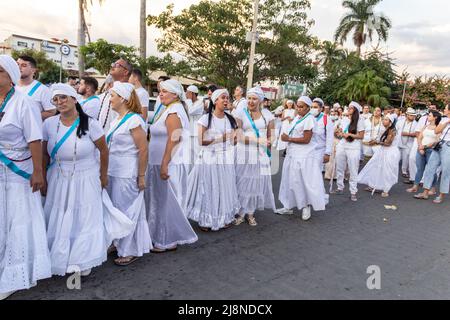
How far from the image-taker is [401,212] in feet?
23.1

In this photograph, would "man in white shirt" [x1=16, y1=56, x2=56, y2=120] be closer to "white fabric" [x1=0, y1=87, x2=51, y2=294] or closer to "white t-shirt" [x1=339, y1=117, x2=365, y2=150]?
"white fabric" [x1=0, y1=87, x2=51, y2=294]

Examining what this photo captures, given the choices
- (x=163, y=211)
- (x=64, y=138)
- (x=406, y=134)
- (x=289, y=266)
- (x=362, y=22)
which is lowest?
(x=289, y=266)

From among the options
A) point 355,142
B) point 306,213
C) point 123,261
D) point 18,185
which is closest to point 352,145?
point 355,142

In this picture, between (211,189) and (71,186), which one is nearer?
(71,186)

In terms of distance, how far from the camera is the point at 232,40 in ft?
64.0

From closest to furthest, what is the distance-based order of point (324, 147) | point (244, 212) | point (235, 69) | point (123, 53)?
point (244, 212) < point (324, 147) < point (123, 53) < point (235, 69)

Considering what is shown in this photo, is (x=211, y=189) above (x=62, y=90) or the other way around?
the other way around

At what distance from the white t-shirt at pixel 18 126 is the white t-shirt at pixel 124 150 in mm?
782

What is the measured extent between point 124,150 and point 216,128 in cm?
160

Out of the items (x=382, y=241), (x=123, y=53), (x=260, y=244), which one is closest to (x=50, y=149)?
(x=260, y=244)

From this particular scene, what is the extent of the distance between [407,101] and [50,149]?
29419mm

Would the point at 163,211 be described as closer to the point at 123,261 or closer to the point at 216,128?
the point at 123,261

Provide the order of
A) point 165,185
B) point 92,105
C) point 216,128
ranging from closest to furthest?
point 165,185 < point 92,105 < point 216,128
